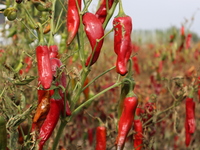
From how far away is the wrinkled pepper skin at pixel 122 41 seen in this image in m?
1.54

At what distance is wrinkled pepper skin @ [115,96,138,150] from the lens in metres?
1.62

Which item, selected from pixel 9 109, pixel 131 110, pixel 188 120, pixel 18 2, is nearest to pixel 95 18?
pixel 18 2

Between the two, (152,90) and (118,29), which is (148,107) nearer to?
(118,29)

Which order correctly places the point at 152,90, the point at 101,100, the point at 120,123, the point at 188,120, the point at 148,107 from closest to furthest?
1. the point at 120,123
2. the point at 148,107
3. the point at 188,120
4. the point at 101,100
5. the point at 152,90

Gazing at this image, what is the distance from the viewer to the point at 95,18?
1.52 metres

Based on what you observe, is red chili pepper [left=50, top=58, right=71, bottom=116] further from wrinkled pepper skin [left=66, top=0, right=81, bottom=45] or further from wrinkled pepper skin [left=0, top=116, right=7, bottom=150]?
wrinkled pepper skin [left=0, top=116, right=7, bottom=150]

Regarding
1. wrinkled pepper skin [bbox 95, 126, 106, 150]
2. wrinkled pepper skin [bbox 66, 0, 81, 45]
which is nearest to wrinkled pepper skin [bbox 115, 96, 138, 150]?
wrinkled pepper skin [bbox 95, 126, 106, 150]

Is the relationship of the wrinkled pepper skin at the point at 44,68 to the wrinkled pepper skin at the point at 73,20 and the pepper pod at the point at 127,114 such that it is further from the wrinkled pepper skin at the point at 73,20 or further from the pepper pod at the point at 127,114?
the pepper pod at the point at 127,114

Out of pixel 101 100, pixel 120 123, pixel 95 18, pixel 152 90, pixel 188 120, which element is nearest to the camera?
pixel 95 18

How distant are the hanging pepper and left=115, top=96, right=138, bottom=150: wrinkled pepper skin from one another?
0.15 meters

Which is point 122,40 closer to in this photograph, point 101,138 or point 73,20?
point 73,20

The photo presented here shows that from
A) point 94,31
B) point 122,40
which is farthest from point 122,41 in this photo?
point 94,31

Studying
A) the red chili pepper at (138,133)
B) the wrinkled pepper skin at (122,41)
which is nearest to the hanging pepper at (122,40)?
the wrinkled pepper skin at (122,41)

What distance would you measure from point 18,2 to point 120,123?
73 cm
